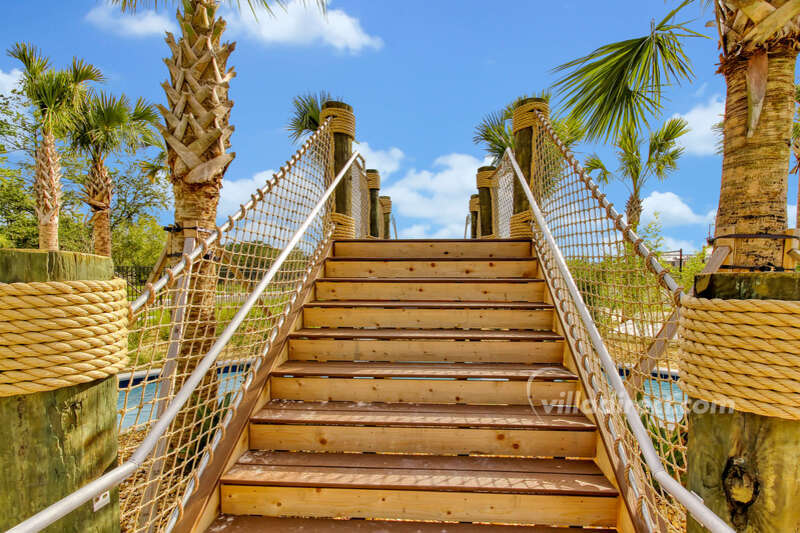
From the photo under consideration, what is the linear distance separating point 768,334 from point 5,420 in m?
1.40

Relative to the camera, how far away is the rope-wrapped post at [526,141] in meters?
3.18

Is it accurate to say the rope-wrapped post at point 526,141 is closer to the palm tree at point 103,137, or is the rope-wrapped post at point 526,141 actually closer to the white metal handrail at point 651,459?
the white metal handrail at point 651,459

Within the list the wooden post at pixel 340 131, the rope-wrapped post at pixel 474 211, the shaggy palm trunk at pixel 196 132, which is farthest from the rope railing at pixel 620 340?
the rope-wrapped post at pixel 474 211

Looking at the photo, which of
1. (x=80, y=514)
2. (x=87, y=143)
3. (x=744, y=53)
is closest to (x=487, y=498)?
(x=80, y=514)

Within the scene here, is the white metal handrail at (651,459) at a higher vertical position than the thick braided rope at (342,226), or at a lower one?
lower

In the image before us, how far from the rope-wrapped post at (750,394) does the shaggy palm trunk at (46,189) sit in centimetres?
868

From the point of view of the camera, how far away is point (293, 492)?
149 centimetres

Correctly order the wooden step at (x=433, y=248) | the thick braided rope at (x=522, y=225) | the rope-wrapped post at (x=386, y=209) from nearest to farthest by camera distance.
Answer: the wooden step at (x=433, y=248), the thick braided rope at (x=522, y=225), the rope-wrapped post at (x=386, y=209)

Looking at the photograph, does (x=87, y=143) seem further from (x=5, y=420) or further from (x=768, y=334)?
(x=768, y=334)

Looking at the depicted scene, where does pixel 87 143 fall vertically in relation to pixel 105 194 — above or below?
above

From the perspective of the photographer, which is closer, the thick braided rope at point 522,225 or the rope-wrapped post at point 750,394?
the rope-wrapped post at point 750,394

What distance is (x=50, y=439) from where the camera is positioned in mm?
728

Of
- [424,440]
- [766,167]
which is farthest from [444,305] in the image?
[766,167]

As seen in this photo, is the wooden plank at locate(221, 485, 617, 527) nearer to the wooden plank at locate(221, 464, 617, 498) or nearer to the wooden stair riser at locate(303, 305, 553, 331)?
the wooden plank at locate(221, 464, 617, 498)
